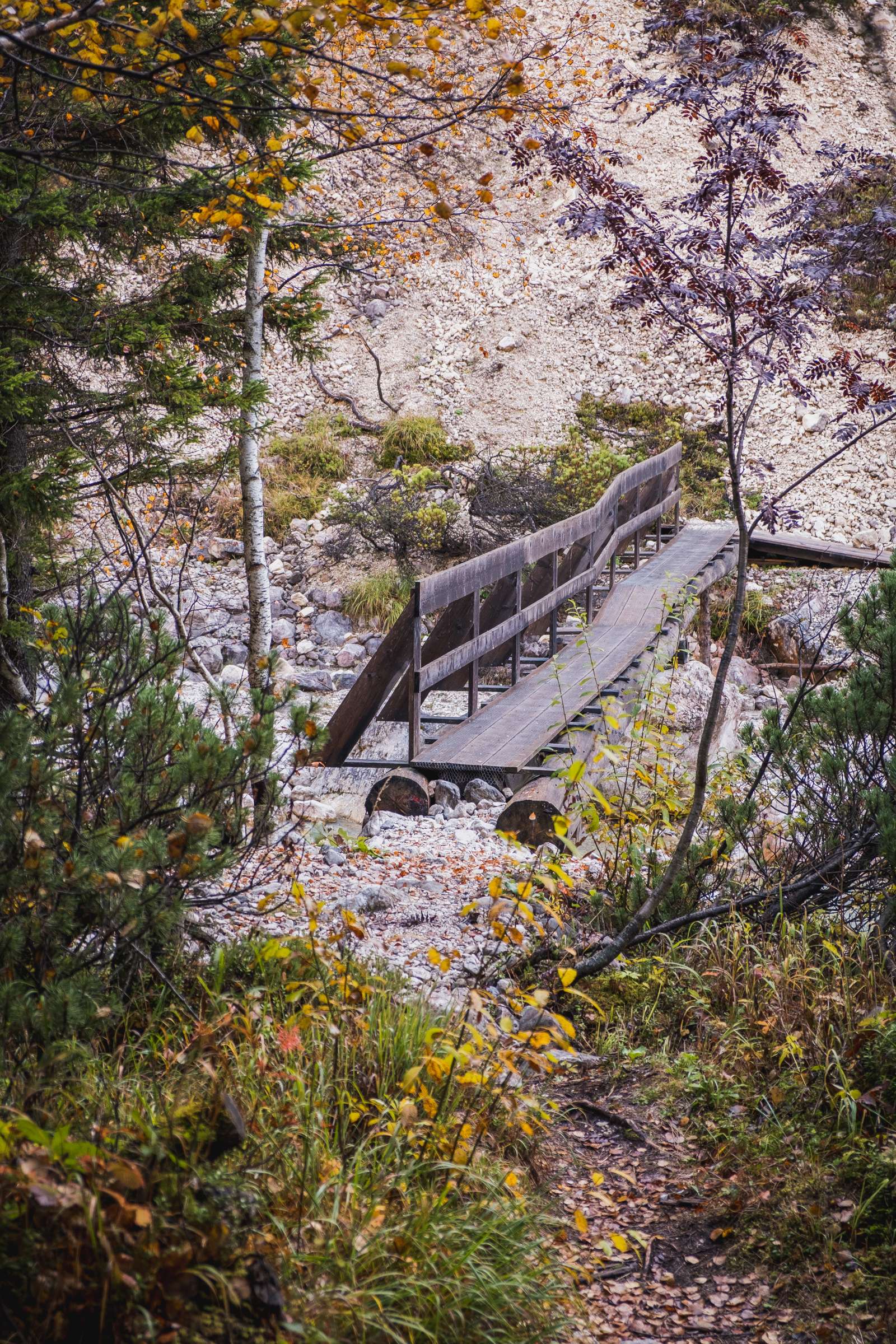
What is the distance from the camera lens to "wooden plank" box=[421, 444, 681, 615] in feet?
19.7

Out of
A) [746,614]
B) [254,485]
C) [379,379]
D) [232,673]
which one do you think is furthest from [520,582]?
[379,379]

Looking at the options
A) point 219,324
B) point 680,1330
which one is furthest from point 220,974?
point 219,324

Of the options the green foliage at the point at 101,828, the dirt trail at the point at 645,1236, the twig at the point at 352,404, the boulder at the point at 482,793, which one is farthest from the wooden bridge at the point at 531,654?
the twig at the point at 352,404

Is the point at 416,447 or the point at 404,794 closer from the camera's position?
the point at 404,794

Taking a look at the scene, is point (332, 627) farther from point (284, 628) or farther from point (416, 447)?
point (416, 447)

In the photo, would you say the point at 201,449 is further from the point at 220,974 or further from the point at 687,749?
the point at 220,974

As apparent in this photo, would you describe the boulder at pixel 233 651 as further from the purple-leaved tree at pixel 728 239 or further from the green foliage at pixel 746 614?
the purple-leaved tree at pixel 728 239

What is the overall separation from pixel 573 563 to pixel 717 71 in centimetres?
598

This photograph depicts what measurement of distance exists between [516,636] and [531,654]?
2.50 meters

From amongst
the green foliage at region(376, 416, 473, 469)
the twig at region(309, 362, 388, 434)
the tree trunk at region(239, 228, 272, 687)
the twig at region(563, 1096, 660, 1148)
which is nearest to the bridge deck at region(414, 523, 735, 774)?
the tree trunk at region(239, 228, 272, 687)

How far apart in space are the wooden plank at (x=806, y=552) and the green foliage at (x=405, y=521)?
3.80 metres

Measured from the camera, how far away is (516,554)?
7062mm

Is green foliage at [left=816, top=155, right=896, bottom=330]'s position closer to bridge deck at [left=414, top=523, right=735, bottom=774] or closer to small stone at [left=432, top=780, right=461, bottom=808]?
bridge deck at [left=414, top=523, right=735, bottom=774]

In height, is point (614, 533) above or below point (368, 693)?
above
